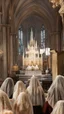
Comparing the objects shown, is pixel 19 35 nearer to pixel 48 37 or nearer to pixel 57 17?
pixel 48 37

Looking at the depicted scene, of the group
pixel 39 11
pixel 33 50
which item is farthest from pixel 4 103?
pixel 39 11

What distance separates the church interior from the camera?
591cm

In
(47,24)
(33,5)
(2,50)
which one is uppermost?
(33,5)

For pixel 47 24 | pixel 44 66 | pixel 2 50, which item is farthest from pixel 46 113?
pixel 47 24

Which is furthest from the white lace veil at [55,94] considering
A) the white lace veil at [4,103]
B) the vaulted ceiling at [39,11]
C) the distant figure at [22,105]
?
Answer: the vaulted ceiling at [39,11]

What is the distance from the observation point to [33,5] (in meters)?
34.2

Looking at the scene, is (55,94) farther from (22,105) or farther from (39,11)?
(39,11)

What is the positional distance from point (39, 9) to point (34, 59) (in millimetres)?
7462

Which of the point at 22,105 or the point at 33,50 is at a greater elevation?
the point at 33,50

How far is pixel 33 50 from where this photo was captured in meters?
32.4

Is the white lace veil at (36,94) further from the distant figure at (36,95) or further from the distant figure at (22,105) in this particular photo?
the distant figure at (22,105)

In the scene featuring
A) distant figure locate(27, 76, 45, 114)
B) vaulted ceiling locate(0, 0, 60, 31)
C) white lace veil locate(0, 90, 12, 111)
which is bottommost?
distant figure locate(27, 76, 45, 114)

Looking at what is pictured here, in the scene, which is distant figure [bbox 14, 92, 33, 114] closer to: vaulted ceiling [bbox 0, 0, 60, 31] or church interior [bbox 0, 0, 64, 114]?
church interior [bbox 0, 0, 64, 114]

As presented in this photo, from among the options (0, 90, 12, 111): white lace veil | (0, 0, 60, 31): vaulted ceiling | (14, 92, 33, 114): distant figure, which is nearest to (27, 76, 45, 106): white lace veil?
(14, 92, 33, 114): distant figure
